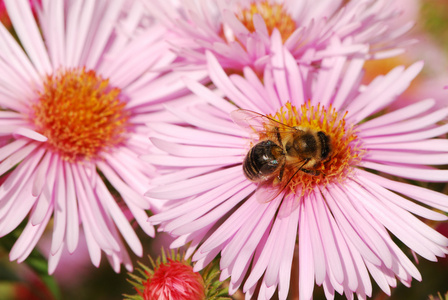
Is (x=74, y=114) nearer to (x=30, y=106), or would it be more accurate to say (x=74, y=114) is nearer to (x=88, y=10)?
(x=30, y=106)

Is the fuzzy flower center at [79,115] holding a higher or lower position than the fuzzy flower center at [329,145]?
higher

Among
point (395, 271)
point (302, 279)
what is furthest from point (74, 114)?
point (395, 271)

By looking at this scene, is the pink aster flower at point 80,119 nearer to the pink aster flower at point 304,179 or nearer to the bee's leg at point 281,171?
the pink aster flower at point 304,179

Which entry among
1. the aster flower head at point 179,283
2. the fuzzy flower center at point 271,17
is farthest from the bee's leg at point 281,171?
the fuzzy flower center at point 271,17

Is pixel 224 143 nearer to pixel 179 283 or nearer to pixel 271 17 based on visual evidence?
pixel 179 283

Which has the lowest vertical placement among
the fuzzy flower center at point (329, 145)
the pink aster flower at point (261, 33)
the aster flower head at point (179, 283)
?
the aster flower head at point (179, 283)

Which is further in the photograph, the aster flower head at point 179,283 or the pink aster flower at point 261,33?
the pink aster flower at point 261,33

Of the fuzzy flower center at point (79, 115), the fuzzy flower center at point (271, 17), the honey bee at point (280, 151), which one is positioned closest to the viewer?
the honey bee at point (280, 151)
